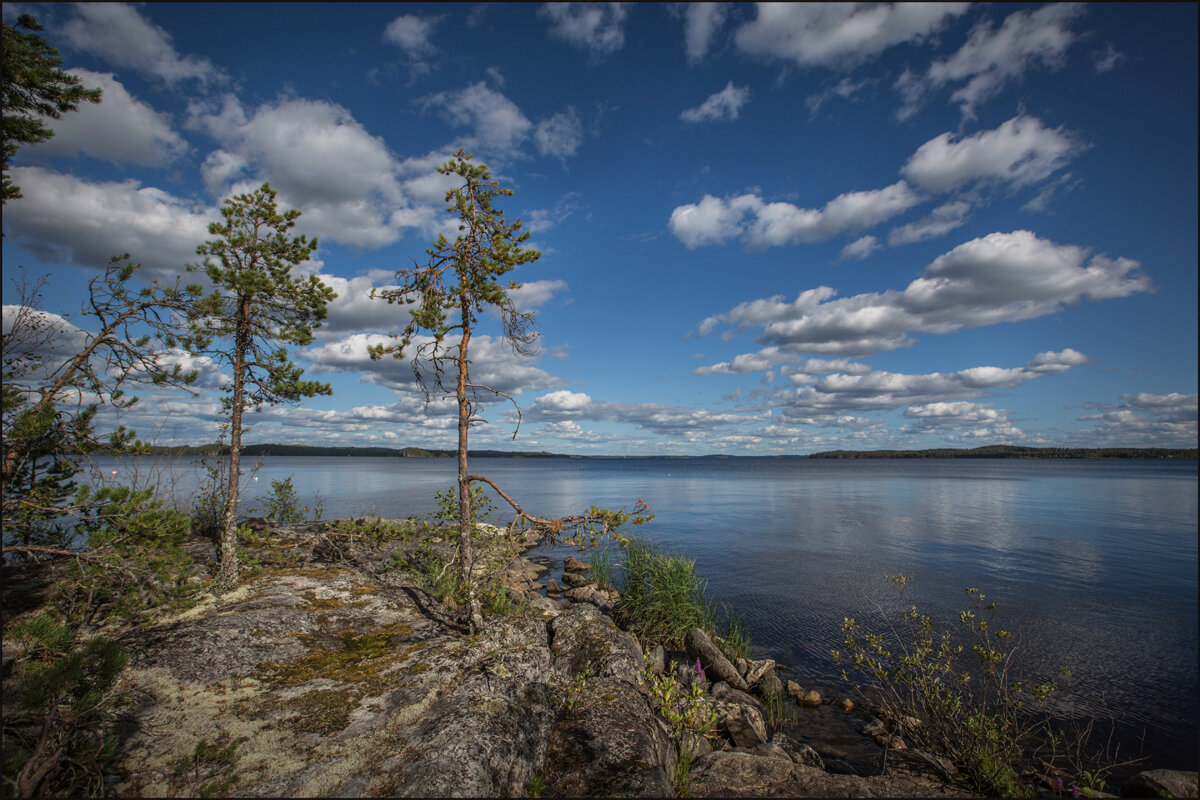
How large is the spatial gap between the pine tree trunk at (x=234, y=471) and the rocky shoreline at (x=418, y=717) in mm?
459

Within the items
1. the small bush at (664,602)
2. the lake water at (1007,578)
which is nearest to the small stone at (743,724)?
the lake water at (1007,578)

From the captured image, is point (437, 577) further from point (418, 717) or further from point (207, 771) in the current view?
point (207, 771)

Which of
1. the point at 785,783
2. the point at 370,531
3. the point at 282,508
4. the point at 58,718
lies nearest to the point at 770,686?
the point at 785,783

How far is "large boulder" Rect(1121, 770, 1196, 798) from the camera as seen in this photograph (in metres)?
7.32

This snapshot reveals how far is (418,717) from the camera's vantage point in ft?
18.2

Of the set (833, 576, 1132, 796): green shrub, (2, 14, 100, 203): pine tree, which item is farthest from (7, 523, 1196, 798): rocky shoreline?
(2, 14, 100, 203): pine tree

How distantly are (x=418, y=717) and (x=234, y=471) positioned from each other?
7647mm

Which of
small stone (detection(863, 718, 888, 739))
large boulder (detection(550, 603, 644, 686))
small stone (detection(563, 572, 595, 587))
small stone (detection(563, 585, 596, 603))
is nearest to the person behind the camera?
large boulder (detection(550, 603, 644, 686))

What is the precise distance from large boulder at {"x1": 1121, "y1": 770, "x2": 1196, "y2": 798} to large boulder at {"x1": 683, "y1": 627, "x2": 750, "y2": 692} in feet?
20.4

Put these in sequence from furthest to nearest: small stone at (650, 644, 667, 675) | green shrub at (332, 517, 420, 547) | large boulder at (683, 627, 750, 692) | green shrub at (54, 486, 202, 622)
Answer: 1. green shrub at (332, 517, 420, 547)
2. large boulder at (683, 627, 750, 692)
3. small stone at (650, 644, 667, 675)
4. green shrub at (54, 486, 202, 622)

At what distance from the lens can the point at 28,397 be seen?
680cm

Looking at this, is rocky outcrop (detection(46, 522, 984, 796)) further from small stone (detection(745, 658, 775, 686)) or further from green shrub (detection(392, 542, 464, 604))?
small stone (detection(745, 658, 775, 686))

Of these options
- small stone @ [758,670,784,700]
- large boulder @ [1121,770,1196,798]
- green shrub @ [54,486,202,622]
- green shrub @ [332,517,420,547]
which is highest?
green shrub @ [54,486,202,622]

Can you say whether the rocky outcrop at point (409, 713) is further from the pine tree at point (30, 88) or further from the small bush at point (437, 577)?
the pine tree at point (30, 88)
